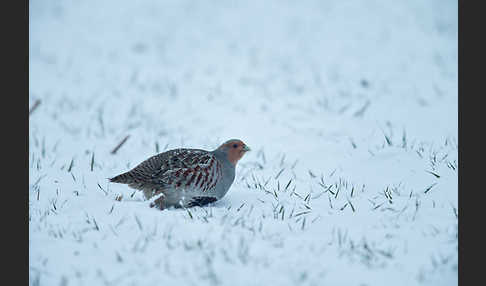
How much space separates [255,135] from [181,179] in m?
3.13

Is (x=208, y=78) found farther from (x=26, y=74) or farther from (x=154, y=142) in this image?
(x=26, y=74)

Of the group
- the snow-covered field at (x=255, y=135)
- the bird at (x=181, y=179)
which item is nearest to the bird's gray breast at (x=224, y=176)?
the bird at (x=181, y=179)

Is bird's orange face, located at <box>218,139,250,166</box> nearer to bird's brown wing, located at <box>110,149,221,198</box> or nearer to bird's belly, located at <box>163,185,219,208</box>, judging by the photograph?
bird's brown wing, located at <box>110,149,221,198</box>

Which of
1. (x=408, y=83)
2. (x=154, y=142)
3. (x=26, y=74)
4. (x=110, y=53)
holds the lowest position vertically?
(x=154, y=142)

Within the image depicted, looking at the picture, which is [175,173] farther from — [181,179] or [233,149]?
[233,149]

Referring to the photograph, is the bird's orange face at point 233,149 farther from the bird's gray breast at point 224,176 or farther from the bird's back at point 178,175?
the bird's back at point 178,175

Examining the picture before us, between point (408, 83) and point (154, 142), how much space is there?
206 inches

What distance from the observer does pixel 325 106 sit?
307 inches

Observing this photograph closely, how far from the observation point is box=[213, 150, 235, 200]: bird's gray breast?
4039 mm

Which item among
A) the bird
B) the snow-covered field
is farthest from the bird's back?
the snow-covered field

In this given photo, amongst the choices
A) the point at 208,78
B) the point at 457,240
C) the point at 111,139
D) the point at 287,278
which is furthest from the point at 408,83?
the point at 287,278

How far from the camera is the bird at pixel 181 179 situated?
3.90 m

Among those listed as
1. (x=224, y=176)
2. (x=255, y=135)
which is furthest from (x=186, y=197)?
(x=255, y=135)

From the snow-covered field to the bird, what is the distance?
0.50 ft
